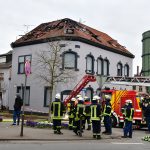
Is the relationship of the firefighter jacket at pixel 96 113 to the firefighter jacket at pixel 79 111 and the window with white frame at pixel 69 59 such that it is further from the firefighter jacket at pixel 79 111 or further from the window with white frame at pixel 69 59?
the window with white frame at pixel 69 59

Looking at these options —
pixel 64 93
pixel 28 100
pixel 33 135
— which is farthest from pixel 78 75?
pixel 33 135

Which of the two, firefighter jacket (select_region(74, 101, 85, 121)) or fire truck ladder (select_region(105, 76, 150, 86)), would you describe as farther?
fire truck ladder (select_region(105, 76, 150, 86))

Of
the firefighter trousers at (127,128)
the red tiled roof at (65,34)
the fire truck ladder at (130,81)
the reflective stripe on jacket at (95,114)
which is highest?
the red tiled roof at (65,34)

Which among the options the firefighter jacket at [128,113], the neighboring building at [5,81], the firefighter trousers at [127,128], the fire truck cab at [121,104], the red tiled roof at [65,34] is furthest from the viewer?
the neighboring building at [5,81]

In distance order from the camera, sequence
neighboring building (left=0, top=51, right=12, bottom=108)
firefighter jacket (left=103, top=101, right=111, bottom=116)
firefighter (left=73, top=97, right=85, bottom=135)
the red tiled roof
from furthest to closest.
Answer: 1. neighboring building (left=0, top=51, right=12, bottom=108)
2. the red tiled roof
3. firefighter jacket (left=103, top=101, right=111, bottom=116)
4. firefighter (left=73, top=97, right=85, bottom=135)

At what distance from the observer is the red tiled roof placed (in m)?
39.2

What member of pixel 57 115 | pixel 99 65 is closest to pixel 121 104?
pixel 57 115

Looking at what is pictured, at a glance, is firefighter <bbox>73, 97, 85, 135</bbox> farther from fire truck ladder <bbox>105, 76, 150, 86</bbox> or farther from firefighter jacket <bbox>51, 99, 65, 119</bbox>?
fire truck ladder <bbox>105, 76, 150, 86</bbox>

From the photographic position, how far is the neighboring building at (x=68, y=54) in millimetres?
38562

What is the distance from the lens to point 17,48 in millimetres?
43094

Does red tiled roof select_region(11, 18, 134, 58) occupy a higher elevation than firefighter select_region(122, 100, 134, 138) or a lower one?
higher

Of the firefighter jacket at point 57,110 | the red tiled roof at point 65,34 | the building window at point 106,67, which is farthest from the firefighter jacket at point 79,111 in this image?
the building window at point 106,67

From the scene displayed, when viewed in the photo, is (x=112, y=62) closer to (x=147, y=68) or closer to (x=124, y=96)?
(x=147, y=68)

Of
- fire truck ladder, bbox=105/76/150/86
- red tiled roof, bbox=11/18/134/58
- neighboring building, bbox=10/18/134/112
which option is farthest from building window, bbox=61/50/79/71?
fire truck ladder, bbox=105/76/150/86
